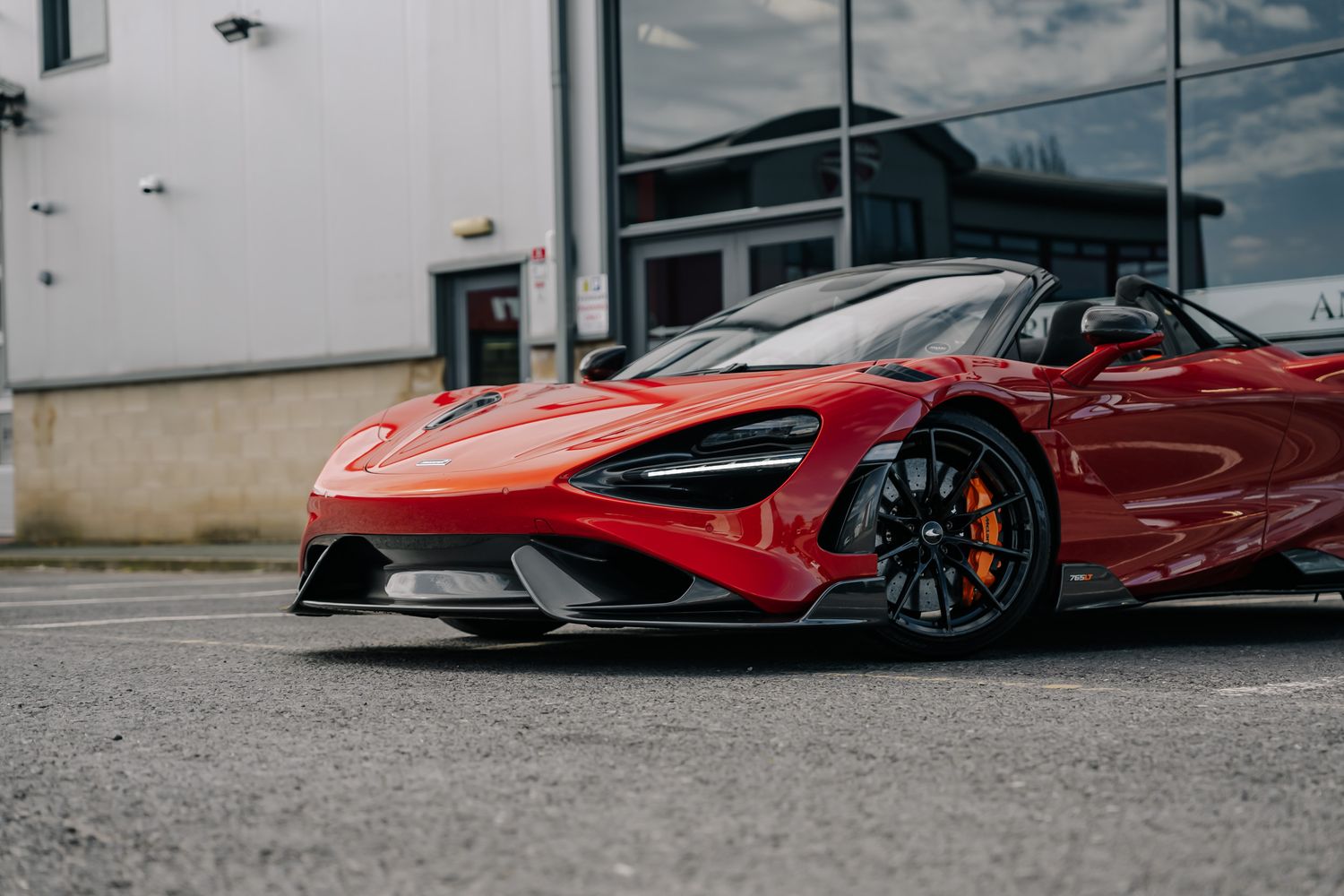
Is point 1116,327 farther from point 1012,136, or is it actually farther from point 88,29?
point 88,29

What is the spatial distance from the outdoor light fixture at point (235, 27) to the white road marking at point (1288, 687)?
497 inches

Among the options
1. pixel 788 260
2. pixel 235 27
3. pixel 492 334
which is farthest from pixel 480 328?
pixel 235 27

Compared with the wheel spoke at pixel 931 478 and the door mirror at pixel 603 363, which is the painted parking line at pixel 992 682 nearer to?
the wheel spoke at pixel 931 478

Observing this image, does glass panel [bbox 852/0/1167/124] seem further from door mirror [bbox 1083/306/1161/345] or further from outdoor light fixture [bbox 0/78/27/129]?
outdoor light fixture [bbox 0/78/27/129]

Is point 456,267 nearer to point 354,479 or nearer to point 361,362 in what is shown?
point 361,362

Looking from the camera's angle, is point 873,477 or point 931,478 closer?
point 873,477

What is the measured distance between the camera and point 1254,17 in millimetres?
9891

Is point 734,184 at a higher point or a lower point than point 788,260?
higher

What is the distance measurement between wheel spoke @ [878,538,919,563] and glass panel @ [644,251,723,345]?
8.32 m

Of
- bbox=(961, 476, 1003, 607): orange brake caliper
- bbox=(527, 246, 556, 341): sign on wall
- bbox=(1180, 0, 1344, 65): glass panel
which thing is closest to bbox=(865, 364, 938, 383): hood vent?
bbox=(961, 476, 1003, 607): orange brake caliper

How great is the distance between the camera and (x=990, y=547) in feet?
14.3

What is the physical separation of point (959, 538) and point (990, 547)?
0.13 meters

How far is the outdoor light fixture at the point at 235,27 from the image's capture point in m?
14.4

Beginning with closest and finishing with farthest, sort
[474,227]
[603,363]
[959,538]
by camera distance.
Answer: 1. [959,538]
2. [603,363]
3. [474,227]
